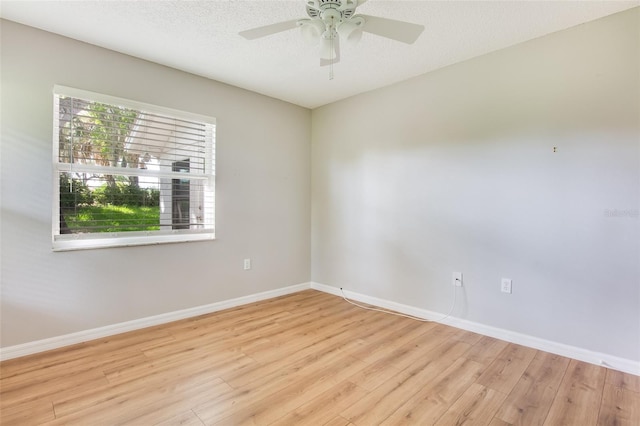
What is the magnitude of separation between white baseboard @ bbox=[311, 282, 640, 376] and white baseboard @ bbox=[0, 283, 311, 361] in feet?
4.64

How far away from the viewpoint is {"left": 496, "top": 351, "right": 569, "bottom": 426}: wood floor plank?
160cm

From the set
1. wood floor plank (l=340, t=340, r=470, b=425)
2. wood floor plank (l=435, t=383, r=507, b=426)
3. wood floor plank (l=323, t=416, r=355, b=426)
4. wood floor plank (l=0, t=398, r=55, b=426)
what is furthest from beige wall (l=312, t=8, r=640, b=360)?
wood floor plank (l=0, t=398, r=55, b=426)

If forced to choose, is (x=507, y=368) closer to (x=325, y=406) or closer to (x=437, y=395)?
(x=437, y=395)

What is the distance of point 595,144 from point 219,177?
127 inches

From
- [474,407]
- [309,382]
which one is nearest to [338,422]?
[309,382]

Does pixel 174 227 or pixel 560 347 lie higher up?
pixel 174 227

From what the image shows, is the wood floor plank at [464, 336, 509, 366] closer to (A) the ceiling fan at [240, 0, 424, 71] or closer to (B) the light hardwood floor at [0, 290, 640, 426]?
(B) the light hardwood floor at [0, 290, 640, 426]

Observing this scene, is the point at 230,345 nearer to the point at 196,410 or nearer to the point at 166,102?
the point at 196,410

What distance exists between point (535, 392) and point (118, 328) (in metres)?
3.14

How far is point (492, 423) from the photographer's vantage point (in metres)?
1.55

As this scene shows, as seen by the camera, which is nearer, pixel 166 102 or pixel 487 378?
pixel 487 378

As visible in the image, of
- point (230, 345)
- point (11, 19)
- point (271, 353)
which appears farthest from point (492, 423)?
point (11, 19)

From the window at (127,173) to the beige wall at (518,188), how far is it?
1805 millimetres

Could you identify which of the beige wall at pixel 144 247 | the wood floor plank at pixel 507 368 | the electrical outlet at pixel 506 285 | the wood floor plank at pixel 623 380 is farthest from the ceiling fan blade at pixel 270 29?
the wood floor plank at pixel 623 380
